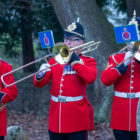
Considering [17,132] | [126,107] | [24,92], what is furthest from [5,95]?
[24,92]

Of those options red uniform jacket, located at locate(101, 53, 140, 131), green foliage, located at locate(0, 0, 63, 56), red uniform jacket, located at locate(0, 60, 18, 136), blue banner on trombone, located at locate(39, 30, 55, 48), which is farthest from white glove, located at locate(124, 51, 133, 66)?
green foliage, located at locate(0, 0, 63, 56)

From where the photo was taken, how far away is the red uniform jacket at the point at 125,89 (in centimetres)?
457

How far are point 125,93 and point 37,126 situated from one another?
4371mm

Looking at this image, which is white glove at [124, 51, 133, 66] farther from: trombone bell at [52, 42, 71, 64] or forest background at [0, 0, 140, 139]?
forest background at [0, 0, 140, 139]

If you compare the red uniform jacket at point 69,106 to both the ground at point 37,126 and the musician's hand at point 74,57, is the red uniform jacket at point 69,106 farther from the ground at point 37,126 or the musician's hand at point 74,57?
the ground at point 37,126

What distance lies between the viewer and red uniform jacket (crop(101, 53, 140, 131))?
4.57 meters

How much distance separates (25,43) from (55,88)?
6308 mm

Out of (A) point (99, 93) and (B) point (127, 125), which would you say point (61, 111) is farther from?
(A) point (99, 93)

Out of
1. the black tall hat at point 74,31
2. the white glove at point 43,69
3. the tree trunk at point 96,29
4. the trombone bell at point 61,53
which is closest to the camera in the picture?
the trombone bell at point 61,53

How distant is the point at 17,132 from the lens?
615 centimetres

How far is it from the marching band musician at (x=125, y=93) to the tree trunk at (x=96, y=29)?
311 centimetres

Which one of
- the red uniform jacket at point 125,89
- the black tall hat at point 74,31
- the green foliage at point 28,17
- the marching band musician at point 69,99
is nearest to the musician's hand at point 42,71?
the marching band musician at point 69,99

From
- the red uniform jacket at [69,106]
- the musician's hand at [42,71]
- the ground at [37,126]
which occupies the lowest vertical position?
the ground at [37,126]

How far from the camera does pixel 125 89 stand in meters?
4.60
